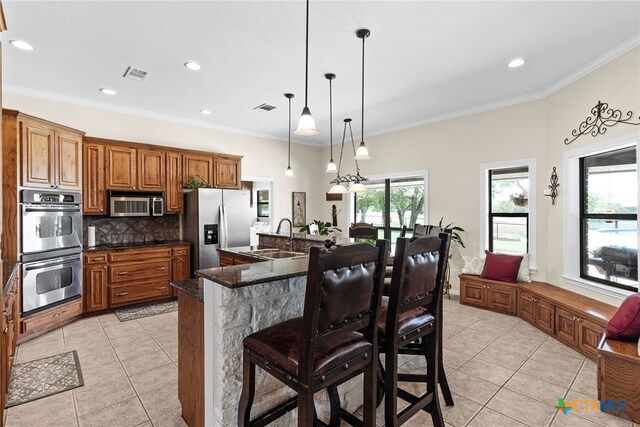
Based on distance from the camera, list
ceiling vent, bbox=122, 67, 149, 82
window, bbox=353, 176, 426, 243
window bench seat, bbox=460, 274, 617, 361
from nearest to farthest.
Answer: window bench seat, bbox=460, 274, 617, 361, ceiling vent, bbox=122, 67, 149, 82, window, bbox=353, 176, 426, 243

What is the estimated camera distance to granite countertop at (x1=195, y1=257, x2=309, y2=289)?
1.61 metres

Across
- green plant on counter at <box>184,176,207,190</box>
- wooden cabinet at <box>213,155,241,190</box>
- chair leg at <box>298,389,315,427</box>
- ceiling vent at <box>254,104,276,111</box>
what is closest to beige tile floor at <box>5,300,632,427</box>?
chair leg at <box>298,389,315,427</box>

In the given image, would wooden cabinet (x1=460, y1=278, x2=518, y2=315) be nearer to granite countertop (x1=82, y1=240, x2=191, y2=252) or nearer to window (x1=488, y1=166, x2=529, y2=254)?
window (x1=488, y1=166, x2=529, y2=254)

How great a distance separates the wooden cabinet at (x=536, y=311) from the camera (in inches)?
144

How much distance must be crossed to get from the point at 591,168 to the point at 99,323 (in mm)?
6277

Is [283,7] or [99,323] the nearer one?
[283,7]

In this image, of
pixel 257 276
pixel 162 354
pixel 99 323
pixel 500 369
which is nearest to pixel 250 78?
pixel 257 276

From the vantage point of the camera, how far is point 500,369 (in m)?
2.89

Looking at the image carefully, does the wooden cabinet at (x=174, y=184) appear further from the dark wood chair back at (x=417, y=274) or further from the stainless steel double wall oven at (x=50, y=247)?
the dark wood chair back at (x=417, y=274)

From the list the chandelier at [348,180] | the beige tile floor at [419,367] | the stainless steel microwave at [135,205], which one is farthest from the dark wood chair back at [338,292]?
the stainless steel microwave at [135,205]

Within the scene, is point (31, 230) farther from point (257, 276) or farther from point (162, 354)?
point (257, 276)

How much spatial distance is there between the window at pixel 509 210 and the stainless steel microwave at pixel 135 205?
204 inches

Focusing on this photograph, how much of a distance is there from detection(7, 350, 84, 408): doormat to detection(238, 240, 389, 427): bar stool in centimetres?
200

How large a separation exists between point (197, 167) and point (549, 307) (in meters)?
5.34
